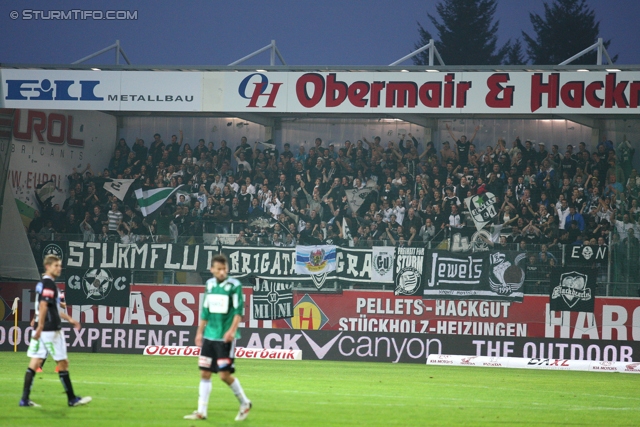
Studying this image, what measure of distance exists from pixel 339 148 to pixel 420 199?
4.56m

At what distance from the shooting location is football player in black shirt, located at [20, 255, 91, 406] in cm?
1146

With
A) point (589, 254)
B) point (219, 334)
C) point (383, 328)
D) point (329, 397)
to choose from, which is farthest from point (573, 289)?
point (219, 334)

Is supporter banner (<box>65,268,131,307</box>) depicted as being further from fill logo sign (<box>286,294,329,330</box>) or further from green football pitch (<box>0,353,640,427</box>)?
fill logo sign (<box>286,294,329,330</box>)

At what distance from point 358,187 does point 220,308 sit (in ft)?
66.3

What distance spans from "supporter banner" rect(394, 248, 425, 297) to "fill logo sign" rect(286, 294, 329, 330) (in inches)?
102

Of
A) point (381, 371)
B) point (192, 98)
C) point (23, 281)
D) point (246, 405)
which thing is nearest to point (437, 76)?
point (192, 98)

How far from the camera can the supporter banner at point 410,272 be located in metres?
25.7

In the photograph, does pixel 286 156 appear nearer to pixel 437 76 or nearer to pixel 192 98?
pixel 192 98

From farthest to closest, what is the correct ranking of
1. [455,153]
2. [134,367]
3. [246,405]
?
[455,153]
[134,367]
[246,405]

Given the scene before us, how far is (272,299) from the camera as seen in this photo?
86.4 ft

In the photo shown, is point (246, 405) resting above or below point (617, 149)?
below

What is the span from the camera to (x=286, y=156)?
31.8 m

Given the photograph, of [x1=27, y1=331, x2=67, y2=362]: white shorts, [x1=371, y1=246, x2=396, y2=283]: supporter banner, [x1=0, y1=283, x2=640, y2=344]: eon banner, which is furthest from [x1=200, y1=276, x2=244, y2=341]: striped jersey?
[x1=371, y1=246, x2=396, y2=283]: supporter banner

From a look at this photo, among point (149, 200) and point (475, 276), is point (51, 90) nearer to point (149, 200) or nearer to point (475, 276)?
point (149, 200)
